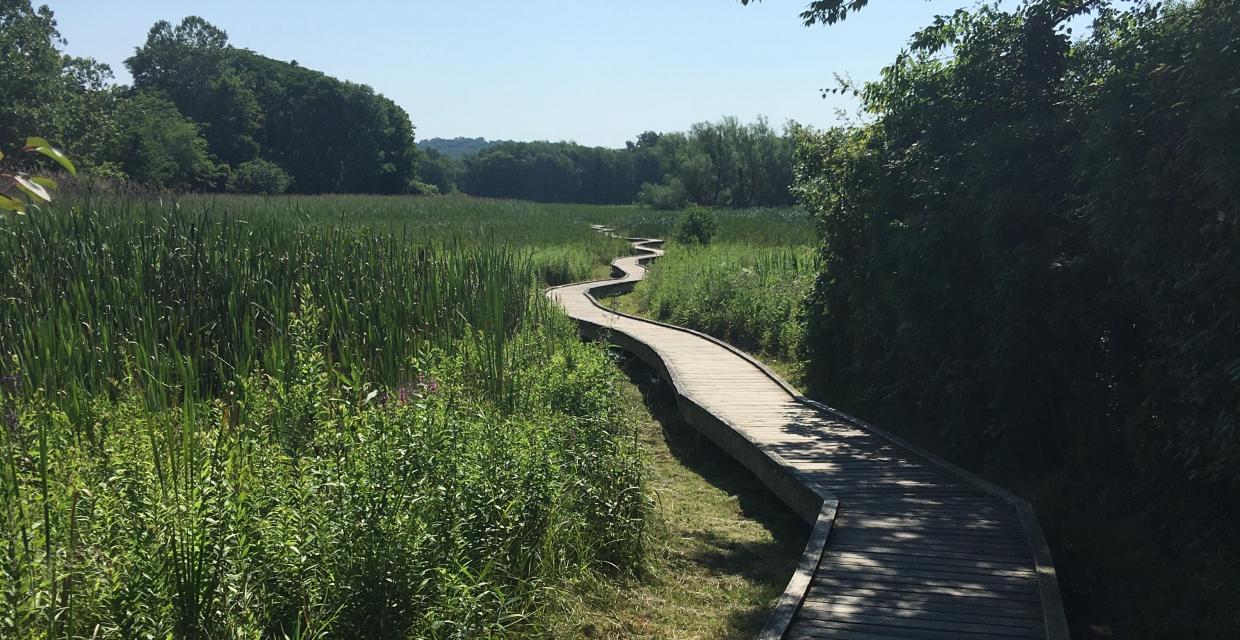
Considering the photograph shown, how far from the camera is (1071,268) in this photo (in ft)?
18.9

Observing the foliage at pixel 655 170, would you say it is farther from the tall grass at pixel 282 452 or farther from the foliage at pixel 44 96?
the tall grass at pixel 282 452

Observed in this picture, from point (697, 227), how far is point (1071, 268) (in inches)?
805

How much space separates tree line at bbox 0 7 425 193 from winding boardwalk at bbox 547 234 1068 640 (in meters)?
27.4

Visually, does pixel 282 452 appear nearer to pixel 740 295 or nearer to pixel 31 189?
pixel 31 189

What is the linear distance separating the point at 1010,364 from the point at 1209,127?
96.9 inches

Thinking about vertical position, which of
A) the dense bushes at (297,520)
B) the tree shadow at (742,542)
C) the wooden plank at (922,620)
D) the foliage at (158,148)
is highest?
the foliage at (158,148)

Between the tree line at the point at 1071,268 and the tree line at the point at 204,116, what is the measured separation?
2779cm

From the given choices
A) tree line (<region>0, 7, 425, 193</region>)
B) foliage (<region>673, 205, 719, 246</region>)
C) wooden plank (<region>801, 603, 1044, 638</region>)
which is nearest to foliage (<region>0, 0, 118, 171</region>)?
tree line (<region>0, 7, 425, 193</region>)

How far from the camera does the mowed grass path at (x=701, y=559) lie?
184 inches

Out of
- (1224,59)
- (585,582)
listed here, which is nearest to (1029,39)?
(1224,59)

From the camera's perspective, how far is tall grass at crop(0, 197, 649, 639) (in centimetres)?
320

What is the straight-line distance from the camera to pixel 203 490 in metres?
3.38

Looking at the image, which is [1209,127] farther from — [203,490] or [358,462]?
[203,490]

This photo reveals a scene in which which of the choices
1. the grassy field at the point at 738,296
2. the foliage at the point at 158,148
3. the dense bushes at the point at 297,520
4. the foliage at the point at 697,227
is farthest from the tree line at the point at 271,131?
the dense bushes at the point at 297,520
